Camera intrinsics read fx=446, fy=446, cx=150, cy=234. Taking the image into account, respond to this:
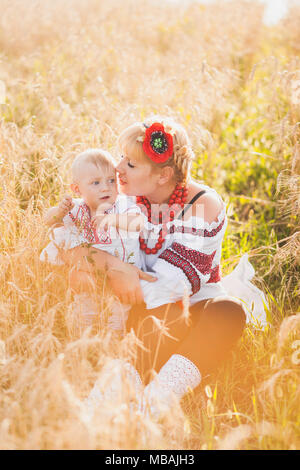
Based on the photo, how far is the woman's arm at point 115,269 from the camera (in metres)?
2.05

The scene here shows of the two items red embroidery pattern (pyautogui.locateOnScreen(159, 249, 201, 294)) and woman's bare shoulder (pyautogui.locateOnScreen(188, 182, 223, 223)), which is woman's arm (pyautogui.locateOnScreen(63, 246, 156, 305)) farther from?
woman's bare shoulder (pyautogui.locateOnScreen(188, 182, 223, 223))

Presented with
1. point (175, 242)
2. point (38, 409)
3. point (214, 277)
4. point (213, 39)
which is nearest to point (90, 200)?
point (175, 242)

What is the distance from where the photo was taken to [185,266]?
2.08 m

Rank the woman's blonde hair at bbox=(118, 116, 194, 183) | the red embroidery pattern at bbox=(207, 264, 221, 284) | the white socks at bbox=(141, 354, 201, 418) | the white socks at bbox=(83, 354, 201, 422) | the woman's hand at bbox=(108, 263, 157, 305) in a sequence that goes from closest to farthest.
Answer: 1. the white socks at bbox=(83, 354, 201, 422)
2. the white socks at bbox=(141, 354, 201, 418)
3. the woman's hand at bbox=(108, 263, 157, 305)
4. the woman's blonde hair at bbox=(118, 116, 194, 183)
5. the red embroidery pattern at bbox=(207, 264, 221, 284)

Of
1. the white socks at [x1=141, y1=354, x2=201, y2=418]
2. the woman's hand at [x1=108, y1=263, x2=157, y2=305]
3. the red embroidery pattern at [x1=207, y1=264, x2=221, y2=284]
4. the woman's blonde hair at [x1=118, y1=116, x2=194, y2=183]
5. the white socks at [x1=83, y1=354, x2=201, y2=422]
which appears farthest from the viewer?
the red embroidery pattern at [x1=207, y1=264, x2=221, y2=284]

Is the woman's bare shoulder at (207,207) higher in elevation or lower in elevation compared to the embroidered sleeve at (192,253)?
higher

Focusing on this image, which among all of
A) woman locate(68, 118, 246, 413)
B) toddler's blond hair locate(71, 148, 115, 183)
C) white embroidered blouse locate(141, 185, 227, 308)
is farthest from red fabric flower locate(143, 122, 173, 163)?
white embroidered blouse locate(141, 185, 227, 308)

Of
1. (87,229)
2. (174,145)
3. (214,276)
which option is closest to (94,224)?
(87,229)

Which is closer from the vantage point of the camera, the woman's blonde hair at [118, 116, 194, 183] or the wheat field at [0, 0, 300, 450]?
the wheat field at [0, 0, 300, 450]

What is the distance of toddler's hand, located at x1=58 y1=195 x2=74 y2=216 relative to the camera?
214 cm

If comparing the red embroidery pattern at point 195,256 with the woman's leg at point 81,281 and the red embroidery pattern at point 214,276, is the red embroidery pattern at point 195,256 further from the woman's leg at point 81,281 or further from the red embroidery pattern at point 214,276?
the woman's leg at point 81,281

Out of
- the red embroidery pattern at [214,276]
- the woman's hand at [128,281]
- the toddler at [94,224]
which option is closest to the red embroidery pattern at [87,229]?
the toddler at [94,224]

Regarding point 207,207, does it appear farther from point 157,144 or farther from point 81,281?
point 81,281
